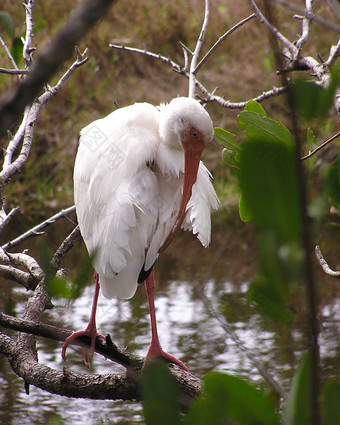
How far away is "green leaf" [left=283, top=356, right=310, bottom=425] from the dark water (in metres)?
2.43

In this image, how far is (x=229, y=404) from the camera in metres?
0.55

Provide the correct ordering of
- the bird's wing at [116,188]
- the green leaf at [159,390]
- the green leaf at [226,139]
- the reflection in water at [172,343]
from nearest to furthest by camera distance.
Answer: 1. the green leaf at [159,390]
2. the green leaf at [226,139]
3. the bird's wing at [116,188]
4. the reflection in water at [172,343]

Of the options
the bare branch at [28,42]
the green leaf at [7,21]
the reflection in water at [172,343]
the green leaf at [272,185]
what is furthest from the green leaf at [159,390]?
the reflection in water at [172,343]

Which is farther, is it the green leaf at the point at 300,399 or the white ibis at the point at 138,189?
the white ibis at the point at 138,189

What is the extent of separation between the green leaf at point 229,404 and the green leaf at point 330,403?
6 centimetres

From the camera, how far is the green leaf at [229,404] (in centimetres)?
51

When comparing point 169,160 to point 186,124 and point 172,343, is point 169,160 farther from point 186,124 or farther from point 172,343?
point 172,343

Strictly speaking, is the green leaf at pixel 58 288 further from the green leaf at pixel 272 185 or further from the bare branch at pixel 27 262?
the bare branch at pixel 27 262

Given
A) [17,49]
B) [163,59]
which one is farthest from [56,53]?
[163,59]

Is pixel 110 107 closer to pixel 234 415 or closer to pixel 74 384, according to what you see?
pixel 74 384

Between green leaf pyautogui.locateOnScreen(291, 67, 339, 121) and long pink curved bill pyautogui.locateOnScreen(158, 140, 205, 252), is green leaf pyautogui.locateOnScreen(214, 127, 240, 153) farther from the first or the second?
green leaf pyautogui.locateOnScreen(291, 67, 339, 121)

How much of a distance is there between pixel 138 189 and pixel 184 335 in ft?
7.22

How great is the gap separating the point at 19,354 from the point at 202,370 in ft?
6.33

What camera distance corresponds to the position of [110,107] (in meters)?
7.27
